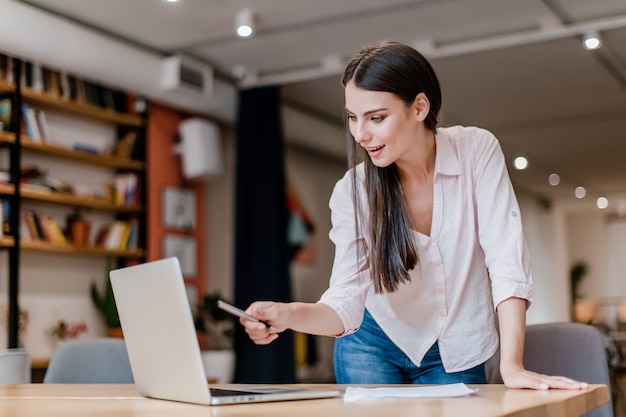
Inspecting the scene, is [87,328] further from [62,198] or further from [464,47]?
[464,47]

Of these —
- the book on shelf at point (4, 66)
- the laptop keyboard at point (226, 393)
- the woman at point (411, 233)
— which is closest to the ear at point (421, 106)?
the woman at point (411, 233)

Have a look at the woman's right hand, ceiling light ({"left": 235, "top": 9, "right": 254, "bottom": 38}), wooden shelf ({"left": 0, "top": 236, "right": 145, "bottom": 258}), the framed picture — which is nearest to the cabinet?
wooden shelf ({"left": 0, "top": 236, "right": 145, "bottom": 258})

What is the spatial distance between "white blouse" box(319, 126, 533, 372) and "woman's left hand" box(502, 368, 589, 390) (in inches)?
13.0

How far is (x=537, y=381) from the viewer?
131 centimetres

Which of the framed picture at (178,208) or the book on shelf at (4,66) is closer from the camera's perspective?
the book on shelf at (4,66)

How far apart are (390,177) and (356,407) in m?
0.74

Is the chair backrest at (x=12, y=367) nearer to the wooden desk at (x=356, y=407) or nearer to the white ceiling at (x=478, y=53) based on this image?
the wooden desk at (x=356, y=407)

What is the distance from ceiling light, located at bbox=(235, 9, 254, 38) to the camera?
15.0 feet

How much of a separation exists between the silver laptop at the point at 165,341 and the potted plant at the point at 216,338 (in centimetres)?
378

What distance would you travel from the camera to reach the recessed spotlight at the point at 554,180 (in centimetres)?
553

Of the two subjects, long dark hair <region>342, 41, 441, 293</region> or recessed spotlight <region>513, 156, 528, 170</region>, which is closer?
long dark hair <region>342, 41, 441, 293</region>

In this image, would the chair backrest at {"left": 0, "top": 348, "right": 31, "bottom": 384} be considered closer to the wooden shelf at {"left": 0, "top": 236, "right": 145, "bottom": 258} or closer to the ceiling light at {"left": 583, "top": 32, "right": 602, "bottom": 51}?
the wooden shelf at {"left": 0, "top": 236, "right": 145, "bottom": 258}

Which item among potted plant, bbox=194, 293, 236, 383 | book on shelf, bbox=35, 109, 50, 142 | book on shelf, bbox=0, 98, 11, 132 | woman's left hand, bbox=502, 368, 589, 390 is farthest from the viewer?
potted plant, bbox=194, 293, 236, 383

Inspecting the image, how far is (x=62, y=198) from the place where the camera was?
468 centimetres
